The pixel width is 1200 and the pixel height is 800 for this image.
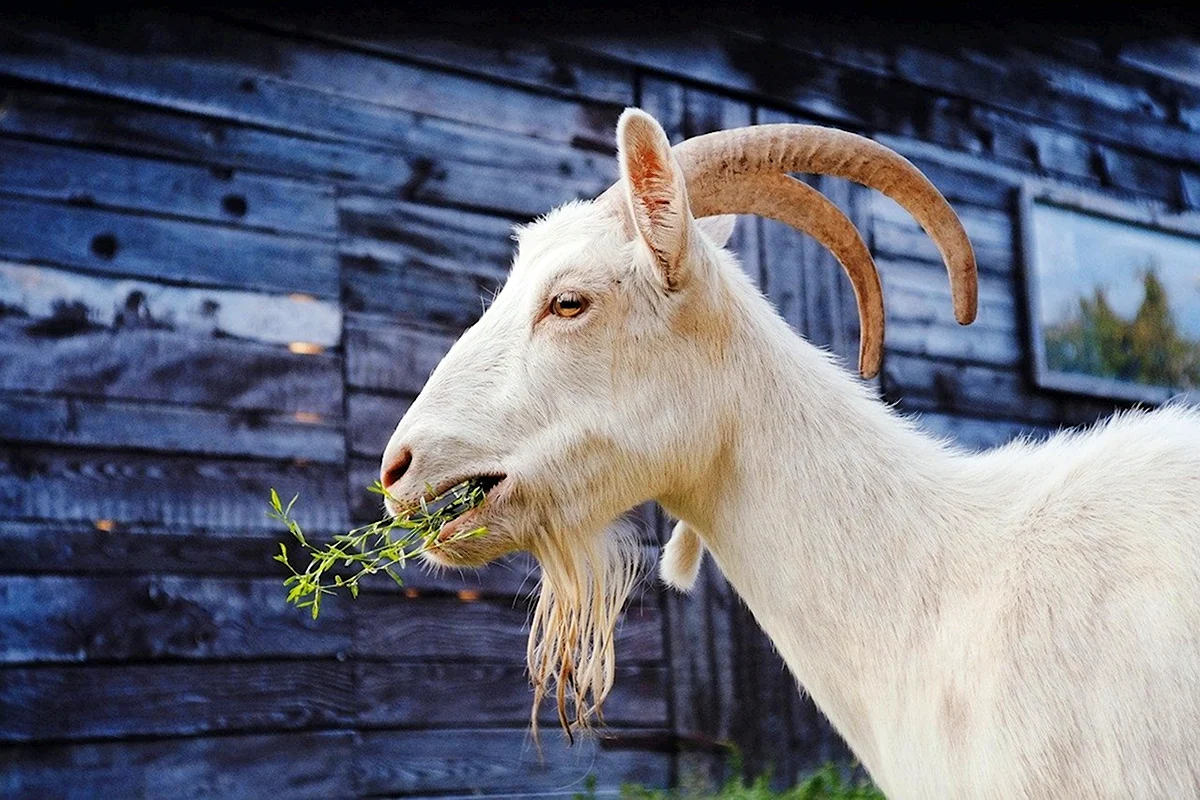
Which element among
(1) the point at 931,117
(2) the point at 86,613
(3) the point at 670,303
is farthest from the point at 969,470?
(1) the point at 931,117

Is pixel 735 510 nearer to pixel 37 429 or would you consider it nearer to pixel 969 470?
pixel 969 470

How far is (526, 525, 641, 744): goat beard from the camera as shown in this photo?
3.15 m

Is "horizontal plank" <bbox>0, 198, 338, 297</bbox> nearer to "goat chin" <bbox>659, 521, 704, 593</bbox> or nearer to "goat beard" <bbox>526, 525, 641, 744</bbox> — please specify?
"goat beard" <bbox>526, 525, 641, 744</bbox>

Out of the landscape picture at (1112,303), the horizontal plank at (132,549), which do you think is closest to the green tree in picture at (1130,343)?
the landscape picture at (1112,303)

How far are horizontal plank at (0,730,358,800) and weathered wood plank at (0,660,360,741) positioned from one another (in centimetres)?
5

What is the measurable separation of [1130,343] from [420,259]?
4731 mm

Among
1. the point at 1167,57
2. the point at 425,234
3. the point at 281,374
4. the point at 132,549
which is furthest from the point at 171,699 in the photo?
the point at 1167,57

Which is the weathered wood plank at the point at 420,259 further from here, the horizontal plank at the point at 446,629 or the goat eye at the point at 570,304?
the goat eye at the point at 570,304

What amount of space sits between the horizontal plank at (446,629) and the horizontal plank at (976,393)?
2.28m

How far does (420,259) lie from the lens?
6.12 m

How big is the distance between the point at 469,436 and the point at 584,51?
13.9ft

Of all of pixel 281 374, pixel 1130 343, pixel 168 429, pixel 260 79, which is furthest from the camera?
pixel 1130 343

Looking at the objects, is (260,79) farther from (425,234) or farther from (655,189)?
(655,189)

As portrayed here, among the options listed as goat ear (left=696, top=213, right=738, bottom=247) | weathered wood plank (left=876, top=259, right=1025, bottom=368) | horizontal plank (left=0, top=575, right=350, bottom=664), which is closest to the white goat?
goat ear (left=696, top=213, right=738, bottom=247)
